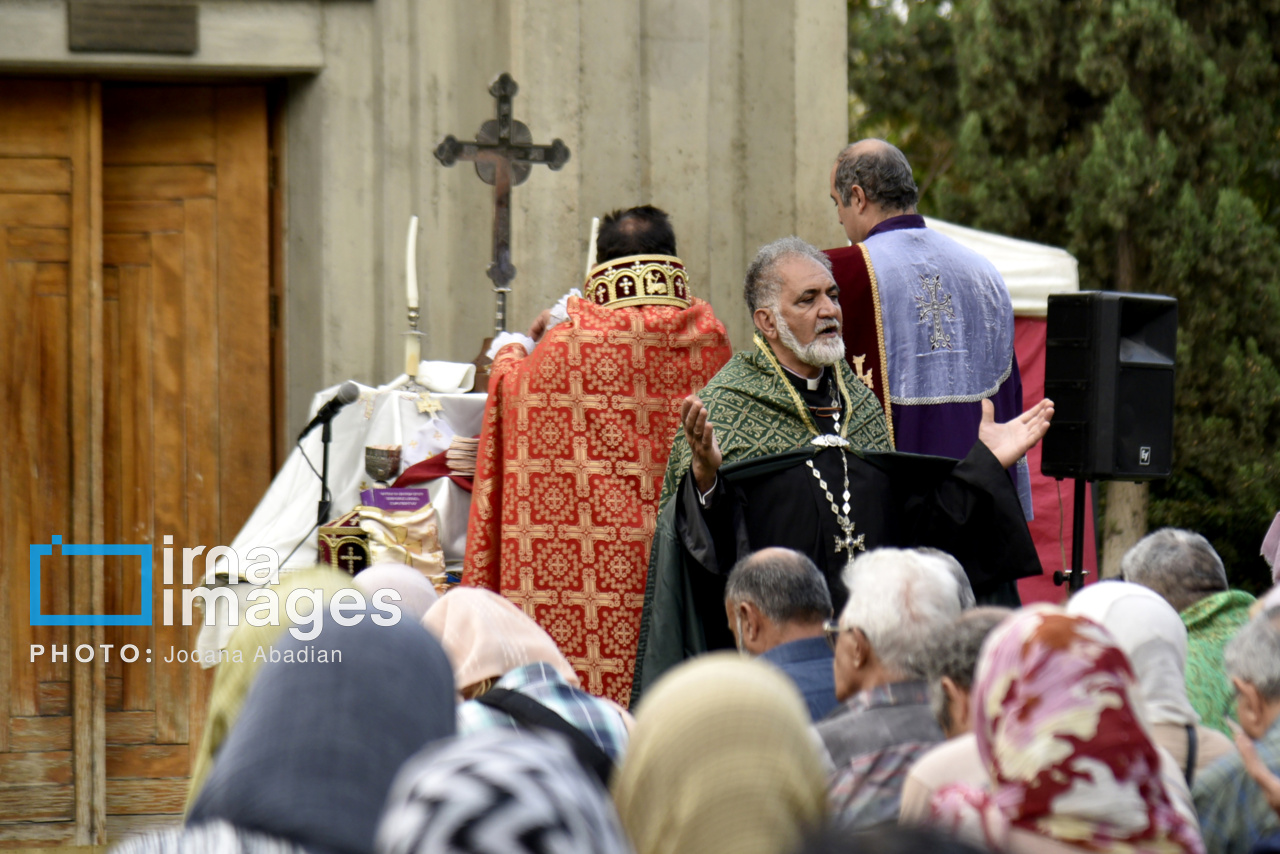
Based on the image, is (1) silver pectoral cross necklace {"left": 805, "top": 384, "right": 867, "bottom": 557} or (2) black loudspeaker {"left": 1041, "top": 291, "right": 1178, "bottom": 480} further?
(2) black loudspeaker {"left": 1041, "top": 291, "right": 1178, "bottom": 480}

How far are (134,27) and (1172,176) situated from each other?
368 inches

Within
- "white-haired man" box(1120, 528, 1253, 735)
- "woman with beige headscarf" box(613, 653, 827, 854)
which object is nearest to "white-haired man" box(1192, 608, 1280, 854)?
"white-haired man" box(1120, 528, 1253, 735)

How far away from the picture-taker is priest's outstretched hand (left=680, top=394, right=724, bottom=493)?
16.4ft

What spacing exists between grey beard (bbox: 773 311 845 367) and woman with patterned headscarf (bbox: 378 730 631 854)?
3608mm

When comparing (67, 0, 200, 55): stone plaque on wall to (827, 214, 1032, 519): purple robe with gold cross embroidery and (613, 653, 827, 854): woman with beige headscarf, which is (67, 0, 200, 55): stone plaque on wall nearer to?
(827, 214, 1032, 519): purple robe with gold cross embroidery

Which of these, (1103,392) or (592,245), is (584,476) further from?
(1103,392)

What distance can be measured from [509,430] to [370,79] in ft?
8.83

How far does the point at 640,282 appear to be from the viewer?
6047mm

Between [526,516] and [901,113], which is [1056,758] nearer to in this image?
[526,516]

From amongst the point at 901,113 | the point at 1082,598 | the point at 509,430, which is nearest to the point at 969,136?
the point at 901,113

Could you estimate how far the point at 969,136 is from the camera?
50.1ft

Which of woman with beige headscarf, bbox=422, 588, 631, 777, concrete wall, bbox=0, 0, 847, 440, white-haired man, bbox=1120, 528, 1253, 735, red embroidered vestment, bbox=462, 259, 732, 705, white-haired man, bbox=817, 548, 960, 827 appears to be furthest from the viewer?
concrete wall, bbox=0, 0, 847, 440

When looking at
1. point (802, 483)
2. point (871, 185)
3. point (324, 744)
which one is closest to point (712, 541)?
point (802, 483)

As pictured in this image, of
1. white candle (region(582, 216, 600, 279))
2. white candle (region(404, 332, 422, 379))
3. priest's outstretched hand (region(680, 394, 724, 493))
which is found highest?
white candle (region(582, 216, 600, 279))
